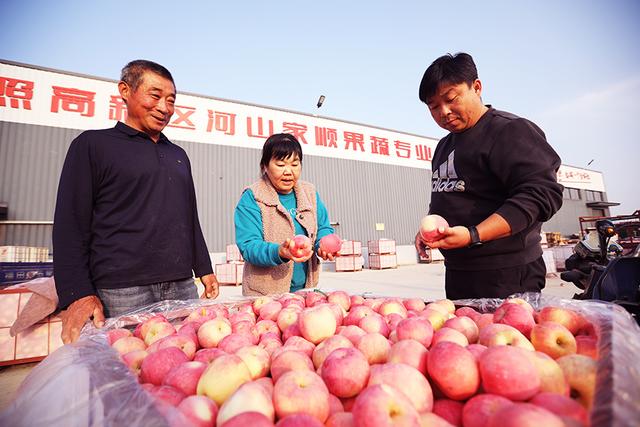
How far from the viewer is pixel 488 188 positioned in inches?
82.6

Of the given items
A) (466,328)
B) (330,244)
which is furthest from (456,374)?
(330,244)

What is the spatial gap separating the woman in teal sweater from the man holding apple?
1.53 ft

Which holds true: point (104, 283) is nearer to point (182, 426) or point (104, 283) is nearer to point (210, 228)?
point (182, 426)

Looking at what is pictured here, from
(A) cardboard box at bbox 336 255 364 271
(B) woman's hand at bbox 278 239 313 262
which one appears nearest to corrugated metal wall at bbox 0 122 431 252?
(A) cardboard box at bbox 336 255 364 271

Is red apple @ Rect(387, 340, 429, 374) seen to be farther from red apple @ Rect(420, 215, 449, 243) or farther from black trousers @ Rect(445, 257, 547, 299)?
black trousers @ Rect(445, 257, 547, 299)

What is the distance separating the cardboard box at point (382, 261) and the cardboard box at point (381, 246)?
215mm

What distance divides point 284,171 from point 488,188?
151 centimetres

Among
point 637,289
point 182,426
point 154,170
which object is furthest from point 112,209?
point 637,289

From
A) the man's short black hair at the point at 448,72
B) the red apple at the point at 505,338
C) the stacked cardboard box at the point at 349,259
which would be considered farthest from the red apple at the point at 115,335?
the stacked cardboard box at the point at 349,259

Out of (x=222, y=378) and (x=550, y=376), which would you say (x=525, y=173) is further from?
(x=222, y=378)

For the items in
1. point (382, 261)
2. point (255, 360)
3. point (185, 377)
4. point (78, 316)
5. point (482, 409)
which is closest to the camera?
point (482, 409)

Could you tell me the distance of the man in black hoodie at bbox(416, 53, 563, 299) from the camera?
1.79 metres

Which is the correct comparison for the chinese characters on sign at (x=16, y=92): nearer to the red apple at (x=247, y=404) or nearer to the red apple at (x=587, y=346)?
the red apple at (x=247, y=404)

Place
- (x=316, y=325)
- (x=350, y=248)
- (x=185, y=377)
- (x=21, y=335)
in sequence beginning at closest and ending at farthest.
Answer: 1. (x=185, y=377)
2. (x=316, y=325)
3. (x=21, y=335)
4. (x=350, y=248)
